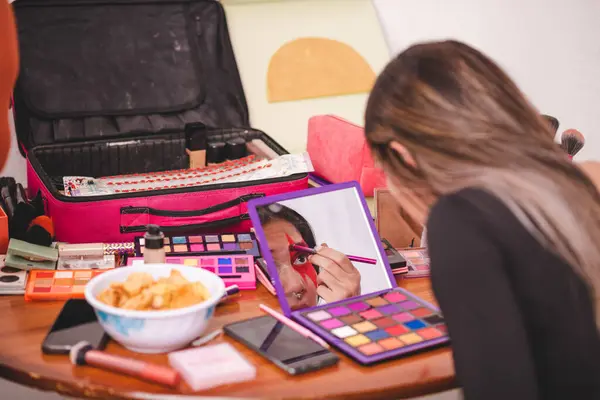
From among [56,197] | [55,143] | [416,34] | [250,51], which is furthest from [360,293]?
[416,34]

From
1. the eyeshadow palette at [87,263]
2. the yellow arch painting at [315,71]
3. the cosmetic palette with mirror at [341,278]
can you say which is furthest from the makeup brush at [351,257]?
the yellow arch painting at [315,71]

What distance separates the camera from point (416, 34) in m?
2.41

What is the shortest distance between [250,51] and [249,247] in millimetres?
962

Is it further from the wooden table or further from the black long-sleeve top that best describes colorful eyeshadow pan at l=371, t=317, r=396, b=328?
the black long-sleeve top

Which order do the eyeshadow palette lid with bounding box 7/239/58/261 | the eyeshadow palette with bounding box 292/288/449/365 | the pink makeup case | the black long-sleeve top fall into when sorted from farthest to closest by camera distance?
the pink makeup case → the eyeshadow palette lid with bounding box 7/239/58/261 → the eyeshadow palette with bounding box 292/288/449/365 → the black long-sleeve top

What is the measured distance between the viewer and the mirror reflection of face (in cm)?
113

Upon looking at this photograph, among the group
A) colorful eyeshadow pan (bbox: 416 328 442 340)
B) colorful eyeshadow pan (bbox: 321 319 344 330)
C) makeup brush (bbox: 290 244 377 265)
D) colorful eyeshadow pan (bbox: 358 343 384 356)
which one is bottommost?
colorful eyeshadow pan (bbox: 321 319 344 330)

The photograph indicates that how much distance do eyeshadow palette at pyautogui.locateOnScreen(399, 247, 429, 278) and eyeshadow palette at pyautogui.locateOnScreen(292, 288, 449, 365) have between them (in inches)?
3.8

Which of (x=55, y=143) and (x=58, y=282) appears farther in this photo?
(x=55, y=143)

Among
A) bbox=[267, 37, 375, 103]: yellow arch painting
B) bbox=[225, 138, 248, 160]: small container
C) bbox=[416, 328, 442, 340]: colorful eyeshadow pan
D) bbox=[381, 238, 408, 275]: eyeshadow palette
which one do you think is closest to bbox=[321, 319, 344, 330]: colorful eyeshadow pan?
bbox=[416, 328, 442, 340]: colorful eyeshadow pan

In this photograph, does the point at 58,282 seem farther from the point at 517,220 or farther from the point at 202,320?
the point at 517,220

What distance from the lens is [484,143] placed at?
868 mm

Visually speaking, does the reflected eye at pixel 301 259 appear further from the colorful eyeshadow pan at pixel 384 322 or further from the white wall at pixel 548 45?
the white wall at pixel 548 45

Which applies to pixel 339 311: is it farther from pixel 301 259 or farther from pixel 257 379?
pixel 257 379
